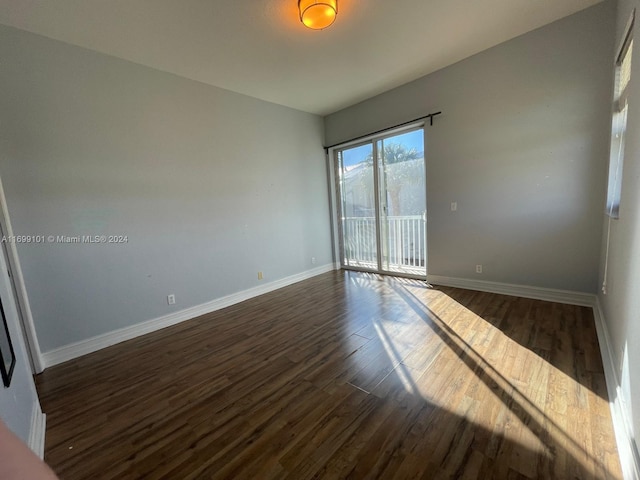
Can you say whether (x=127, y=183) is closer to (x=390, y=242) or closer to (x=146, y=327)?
(x=146, y=327)

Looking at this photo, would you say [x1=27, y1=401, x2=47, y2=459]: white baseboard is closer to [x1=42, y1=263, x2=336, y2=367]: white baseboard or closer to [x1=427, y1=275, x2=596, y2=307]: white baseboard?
[x1=42, y1=263, x2=336, y2=367]: white baseboard

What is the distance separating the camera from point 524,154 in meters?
2.87

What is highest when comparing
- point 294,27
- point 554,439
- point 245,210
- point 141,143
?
point 294,27

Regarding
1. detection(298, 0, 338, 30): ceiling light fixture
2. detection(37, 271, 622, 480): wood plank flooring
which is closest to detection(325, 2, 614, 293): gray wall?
A: detection(37, 271, 622, 480): wood plank flooring

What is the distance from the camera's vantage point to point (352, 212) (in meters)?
4.88

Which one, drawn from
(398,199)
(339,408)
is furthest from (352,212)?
(339,408)

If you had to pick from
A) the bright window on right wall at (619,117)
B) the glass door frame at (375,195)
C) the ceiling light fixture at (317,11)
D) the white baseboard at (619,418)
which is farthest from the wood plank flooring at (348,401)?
the ceiling light fixture at (317,11)

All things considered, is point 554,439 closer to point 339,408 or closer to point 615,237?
point 339,408

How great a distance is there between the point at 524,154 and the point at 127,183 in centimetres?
418

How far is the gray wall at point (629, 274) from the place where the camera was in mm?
1201

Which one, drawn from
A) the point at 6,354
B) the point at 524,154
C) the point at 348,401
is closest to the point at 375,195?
the point at 524,154

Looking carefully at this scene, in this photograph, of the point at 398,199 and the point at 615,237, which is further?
the point at 398,199

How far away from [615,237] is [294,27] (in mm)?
3029

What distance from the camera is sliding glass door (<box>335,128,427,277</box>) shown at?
3.93 meters
